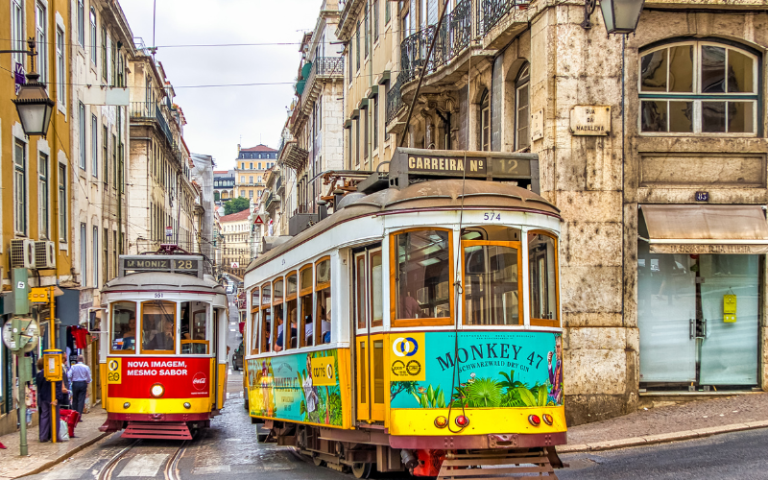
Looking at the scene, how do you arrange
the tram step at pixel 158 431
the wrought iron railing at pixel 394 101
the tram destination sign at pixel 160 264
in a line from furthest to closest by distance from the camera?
the wrought iron railing at pixel 394 101, the tram destination sign at pixel 160 264, the tram step at pixel 158 431

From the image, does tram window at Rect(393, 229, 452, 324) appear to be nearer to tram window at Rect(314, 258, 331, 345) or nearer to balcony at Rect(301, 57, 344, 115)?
tram window at Rect(314, 258, 331, 345)

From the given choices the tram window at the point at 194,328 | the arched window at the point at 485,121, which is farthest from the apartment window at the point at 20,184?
the arched window at the point at 485,121

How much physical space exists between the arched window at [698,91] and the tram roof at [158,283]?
799 centimetres

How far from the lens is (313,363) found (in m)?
10.3

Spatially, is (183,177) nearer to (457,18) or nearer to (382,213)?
(457,18)

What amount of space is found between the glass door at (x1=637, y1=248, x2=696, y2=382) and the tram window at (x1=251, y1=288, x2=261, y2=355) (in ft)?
19.4

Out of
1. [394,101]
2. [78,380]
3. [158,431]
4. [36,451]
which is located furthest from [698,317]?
[394,101]

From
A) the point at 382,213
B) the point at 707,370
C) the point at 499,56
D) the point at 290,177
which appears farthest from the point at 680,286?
the point at 290,177

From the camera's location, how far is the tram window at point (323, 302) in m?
9.78

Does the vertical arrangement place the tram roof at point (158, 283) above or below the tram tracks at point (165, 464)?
above

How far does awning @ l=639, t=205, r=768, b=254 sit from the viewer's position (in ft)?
45.9

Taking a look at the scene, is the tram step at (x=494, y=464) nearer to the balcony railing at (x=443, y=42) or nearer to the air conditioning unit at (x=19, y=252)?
the balcony railing at (x=443, y=42)

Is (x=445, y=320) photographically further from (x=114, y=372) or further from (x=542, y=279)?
(x=114, y=372)

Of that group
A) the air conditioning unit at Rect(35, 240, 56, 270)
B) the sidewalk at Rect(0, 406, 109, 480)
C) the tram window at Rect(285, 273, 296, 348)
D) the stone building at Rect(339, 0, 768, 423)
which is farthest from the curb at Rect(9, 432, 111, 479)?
the stone building at Rect(339, 0, 768, 423)
